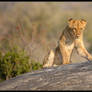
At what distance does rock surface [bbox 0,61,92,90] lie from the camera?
7223 millimetres

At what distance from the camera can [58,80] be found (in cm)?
761

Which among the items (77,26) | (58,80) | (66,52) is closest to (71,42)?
(66,52)

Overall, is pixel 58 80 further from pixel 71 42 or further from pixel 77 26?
pixel 71 42

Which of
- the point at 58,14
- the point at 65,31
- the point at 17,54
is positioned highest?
the point at 65,31

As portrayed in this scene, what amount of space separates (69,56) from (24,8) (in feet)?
107

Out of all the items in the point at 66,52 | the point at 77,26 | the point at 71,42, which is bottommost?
the point at 66,52

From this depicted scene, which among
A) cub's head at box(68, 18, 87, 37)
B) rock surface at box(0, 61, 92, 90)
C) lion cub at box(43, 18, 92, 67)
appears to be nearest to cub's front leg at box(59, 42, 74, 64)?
lion cub at box(43, 18, 92, 67)

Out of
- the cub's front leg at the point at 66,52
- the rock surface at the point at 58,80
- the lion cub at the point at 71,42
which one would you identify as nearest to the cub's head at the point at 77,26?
the lion cub at the point at 71,42

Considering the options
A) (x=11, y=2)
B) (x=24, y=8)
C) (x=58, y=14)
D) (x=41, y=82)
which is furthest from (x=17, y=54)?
(x=11, y=2)

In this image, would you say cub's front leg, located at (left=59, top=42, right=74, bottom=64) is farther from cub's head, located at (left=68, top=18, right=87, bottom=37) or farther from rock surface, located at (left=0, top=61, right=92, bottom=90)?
rock surface, located at (left=0, top=61, right=92, bottom=90)

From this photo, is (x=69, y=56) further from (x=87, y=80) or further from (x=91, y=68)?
(x=87, y=80)

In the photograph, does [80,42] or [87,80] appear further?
[80,42]

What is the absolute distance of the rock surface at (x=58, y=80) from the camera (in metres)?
7.22

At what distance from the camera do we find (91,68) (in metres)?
8.16
